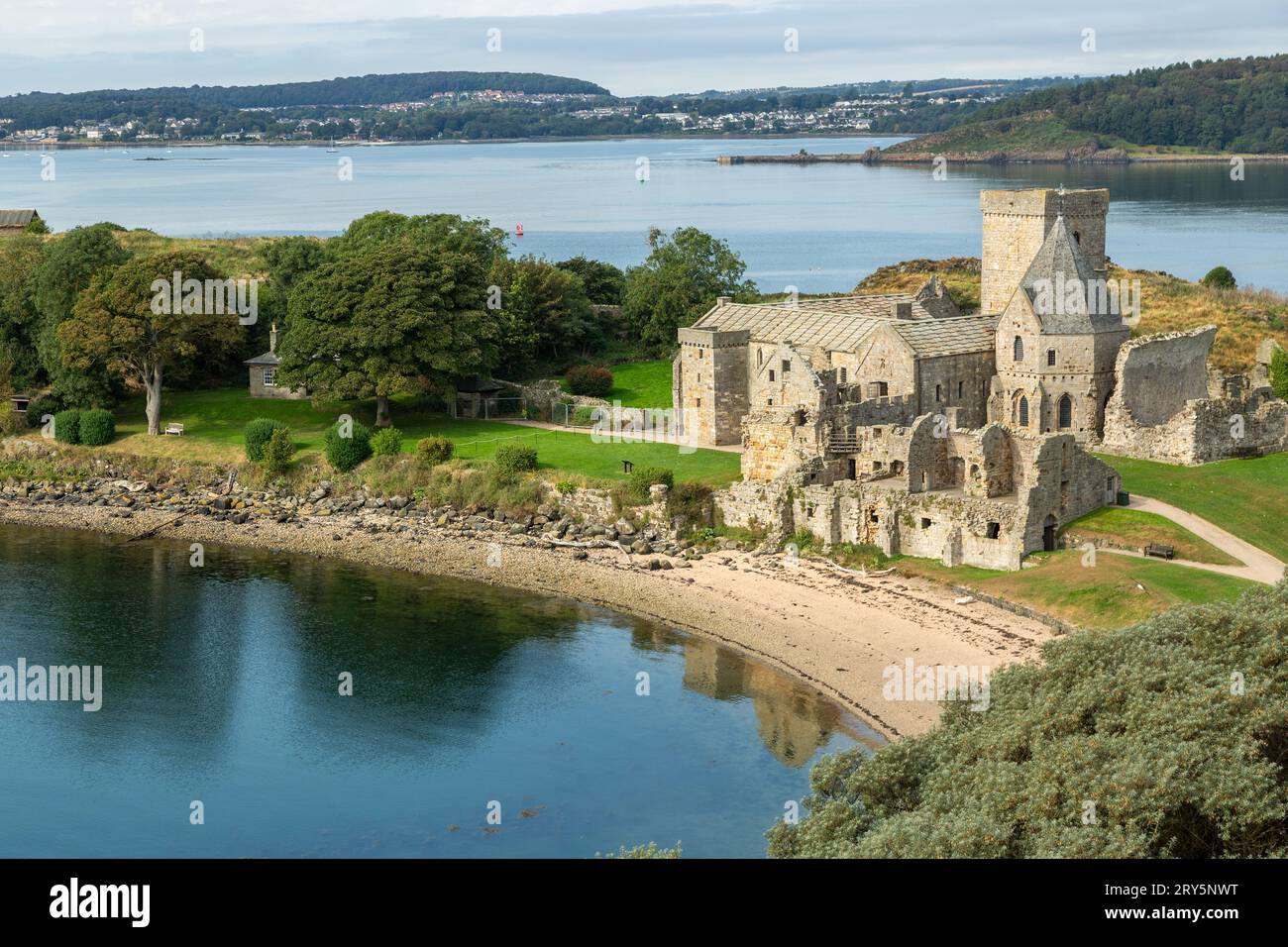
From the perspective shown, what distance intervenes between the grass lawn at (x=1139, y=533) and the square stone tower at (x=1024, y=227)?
16087 mm

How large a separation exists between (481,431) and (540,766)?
1148 inches

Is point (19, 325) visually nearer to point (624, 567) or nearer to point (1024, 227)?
point (624, 567)

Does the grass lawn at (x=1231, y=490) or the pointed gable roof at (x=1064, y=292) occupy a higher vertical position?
the pointed gable roof at (x=1064, y=292)

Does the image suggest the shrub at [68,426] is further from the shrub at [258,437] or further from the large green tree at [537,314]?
the large green tree at [537,314]

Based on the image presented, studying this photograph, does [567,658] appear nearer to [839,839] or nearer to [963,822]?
[839,839]

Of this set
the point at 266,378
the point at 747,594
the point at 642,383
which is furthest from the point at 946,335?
the point at 266,378

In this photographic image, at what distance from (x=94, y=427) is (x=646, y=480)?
27040mm

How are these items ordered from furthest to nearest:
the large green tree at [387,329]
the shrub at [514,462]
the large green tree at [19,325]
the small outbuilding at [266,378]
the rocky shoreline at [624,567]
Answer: the large green tree at [19,325] < the small outbuilding at [266,378] < the large green tree at [387,329] < the shrub at [514,462] < the rocky shoreline at [624,567]

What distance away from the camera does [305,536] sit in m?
58.9

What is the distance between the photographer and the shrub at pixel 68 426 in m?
68.8

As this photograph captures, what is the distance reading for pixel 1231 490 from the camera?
5012 centimetres

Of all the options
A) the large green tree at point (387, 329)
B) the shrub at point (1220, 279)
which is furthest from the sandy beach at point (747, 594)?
the shrub at point (1220, 279)
